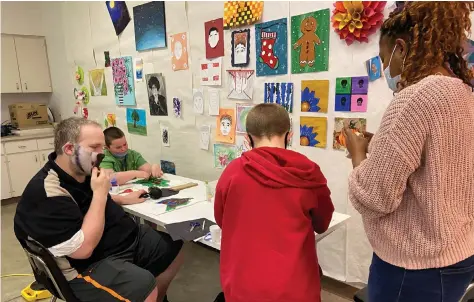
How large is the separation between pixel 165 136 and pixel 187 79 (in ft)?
2.22

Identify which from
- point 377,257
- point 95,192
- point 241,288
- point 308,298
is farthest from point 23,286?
point 377,257

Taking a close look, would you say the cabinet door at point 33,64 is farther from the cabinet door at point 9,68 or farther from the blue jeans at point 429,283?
the blue jeans at point 429,283

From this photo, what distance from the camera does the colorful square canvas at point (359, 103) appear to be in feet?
6.81

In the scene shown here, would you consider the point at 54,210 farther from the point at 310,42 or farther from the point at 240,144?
the point at 310,42

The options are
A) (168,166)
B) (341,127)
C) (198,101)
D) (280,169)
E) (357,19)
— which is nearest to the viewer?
(280,169)

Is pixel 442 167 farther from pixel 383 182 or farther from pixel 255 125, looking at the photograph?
pixel 255 125

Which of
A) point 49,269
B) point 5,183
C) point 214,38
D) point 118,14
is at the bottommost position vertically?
point 5,183

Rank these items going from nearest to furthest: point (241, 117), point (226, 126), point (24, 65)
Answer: point (241, 117) → point (226, 126) → point (24, 65)

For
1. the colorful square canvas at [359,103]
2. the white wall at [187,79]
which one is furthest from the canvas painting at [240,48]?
the colorful square canvas at [359,103]

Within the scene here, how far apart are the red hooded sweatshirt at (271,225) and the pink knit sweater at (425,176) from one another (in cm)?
29

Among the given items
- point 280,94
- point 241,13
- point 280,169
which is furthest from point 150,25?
point 280,169

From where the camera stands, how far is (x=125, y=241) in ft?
6.13

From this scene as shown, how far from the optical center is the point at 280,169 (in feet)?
4.04

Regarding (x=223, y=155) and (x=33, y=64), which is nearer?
(x=223, y=155)
